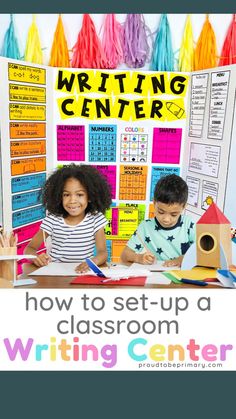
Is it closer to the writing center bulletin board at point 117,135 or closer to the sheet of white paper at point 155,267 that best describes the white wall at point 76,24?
the writing center bulletin board at point 117,135

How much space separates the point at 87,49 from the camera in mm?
1198

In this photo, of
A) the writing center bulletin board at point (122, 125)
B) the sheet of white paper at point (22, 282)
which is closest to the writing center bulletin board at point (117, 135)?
the writing center bulletin board at point (122, 125)

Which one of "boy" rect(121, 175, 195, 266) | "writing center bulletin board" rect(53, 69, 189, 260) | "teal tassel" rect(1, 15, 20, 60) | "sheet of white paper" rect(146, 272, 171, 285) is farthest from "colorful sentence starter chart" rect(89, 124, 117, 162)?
"sheet of white paper" rect(146, 272, 171, 285)

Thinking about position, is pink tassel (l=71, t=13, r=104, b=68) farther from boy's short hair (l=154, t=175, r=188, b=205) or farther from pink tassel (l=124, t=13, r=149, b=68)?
boy's short hair (l=154, t=175, r=188, b=205)

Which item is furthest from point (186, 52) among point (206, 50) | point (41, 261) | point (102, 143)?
point (41, 261)

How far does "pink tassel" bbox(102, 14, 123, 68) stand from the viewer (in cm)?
118

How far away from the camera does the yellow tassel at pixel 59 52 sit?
1.19 metres

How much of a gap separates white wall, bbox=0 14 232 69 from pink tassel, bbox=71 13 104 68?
1 cm

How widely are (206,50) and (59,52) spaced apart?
0.37 metres

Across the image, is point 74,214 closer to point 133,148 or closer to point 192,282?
point 133,148

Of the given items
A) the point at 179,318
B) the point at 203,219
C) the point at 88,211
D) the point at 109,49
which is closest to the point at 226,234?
the point at 203,219

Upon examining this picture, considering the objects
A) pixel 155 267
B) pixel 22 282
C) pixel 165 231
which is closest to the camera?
pixel 22 282

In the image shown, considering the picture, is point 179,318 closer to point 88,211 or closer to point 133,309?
point 133,309

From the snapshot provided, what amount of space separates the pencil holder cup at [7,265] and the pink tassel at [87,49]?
0.53 meters
